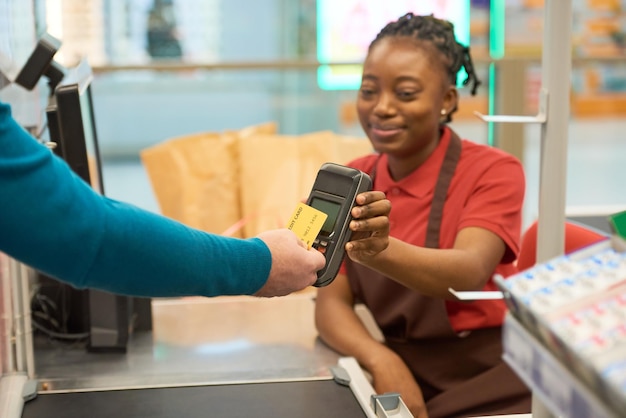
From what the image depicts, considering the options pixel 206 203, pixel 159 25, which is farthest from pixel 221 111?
pixel 206 203

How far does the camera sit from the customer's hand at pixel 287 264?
36.8 inches

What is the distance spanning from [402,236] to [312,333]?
10.7 inches

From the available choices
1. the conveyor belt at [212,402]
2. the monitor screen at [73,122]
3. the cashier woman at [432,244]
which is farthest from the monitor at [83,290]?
the cashier woman at [432,244]

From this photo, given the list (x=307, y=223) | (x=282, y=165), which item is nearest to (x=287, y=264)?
(x=307, y=223)

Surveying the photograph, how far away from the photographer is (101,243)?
79cm

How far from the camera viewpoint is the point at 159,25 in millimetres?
5777

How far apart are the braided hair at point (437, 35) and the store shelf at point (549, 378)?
0.88 meters

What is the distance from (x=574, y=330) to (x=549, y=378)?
5 centimetres

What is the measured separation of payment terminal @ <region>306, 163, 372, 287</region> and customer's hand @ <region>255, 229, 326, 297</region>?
0.06 m

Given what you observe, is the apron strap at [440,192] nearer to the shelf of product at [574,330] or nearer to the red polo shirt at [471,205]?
the red polo shirt at [471,205]

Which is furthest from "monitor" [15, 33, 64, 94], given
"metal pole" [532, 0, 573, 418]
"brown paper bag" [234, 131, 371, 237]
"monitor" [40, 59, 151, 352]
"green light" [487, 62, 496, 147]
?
"green light" [487, 62, 496, 147]

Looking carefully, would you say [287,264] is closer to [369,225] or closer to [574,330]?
[369,225]

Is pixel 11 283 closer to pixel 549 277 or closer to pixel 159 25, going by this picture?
pixel 549 277

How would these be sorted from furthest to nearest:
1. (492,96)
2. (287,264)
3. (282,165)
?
(492,96) < (282,165) < (287,264)
